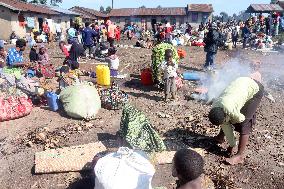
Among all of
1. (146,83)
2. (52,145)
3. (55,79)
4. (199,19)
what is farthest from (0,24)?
(199,19)

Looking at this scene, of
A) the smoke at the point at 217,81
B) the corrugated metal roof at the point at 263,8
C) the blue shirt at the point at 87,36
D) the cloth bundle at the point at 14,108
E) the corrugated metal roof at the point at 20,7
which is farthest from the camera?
the corrugated metal roof at the point at 263,8

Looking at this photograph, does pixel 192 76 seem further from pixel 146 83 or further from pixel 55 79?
pixel 55 79

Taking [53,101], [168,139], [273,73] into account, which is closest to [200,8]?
[273,73]

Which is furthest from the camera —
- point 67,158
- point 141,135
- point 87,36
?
point 87,36

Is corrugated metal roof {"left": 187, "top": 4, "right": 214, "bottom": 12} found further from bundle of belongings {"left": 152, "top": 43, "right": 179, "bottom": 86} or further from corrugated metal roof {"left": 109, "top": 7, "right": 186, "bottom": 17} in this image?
bundle of belongings {"left": 152, "top": 43, "right": 179, "bottom": 86}

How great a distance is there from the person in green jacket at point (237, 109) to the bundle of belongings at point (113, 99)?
267 cm

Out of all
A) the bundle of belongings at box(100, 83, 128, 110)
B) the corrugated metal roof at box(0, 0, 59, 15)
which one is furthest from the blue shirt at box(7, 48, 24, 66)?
the corrugated metal roof at box(0, 0, 59, 15)

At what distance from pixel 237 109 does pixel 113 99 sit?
3191mm

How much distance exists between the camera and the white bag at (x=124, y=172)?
336cm

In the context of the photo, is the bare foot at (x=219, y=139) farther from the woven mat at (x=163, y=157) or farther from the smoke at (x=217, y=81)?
the smoke at (x=217, y=81)

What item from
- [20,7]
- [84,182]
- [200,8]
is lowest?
[84,182]

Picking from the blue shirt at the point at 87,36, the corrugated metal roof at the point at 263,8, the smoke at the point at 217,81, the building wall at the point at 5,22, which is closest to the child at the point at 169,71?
the smoke at the point at 217,81

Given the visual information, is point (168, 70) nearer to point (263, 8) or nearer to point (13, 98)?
point (13, 98)

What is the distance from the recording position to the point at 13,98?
652 cm
